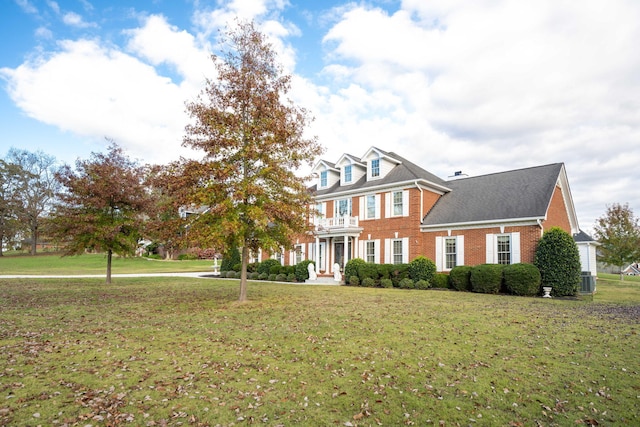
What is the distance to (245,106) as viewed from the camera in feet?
42.1

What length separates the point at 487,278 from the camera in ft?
59.0

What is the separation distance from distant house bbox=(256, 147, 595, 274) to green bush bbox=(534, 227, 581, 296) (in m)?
1.15

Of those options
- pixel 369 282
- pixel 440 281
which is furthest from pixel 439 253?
pixel 369 282

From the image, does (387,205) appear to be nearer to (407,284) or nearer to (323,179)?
(407,284)

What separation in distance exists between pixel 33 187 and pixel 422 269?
58.3 meters

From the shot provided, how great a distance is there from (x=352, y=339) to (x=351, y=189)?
18.8 m

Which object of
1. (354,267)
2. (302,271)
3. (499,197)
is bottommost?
(302,271)

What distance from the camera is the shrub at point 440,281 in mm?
20031

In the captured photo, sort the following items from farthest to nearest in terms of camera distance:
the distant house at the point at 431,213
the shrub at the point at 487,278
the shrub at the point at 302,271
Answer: the shrub at the point at 302,271 → the distant house at the point at 431,213 → the shrub at the point at 487,278

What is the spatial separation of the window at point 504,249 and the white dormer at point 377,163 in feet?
28.1

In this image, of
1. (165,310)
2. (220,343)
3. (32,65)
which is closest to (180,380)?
(220,343)

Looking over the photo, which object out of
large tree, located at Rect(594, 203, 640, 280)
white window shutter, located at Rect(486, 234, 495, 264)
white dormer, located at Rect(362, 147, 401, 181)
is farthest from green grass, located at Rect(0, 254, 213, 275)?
large tree, located at Rect(594, 203, 640, 280)

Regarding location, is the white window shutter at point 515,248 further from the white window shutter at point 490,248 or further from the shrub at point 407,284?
the shrub at point 407,284

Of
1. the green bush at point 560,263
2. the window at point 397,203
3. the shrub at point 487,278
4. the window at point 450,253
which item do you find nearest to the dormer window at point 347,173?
the window at point 397,203
